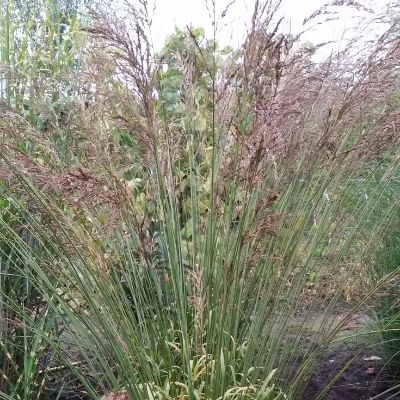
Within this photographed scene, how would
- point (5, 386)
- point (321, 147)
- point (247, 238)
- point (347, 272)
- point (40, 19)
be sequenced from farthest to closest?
1. point (40, 19)
2. point (5, 386)
3. point (347, 272)
4. point (321, 147)
5. point (247, 238)

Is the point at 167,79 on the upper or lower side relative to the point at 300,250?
upper

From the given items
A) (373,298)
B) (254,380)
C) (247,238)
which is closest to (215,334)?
(254,380)

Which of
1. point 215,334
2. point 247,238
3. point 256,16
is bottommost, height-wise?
point 215,334

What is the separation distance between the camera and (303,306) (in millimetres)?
2363

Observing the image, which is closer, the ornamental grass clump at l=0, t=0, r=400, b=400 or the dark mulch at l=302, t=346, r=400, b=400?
the ornamental grass clump at l=0, t=0, r=400, b=400

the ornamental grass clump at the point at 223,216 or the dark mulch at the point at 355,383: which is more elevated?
the ornamental grass clump at the point at 223,216

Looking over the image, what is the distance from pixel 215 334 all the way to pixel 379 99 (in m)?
1.01

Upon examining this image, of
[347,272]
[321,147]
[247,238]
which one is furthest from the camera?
[347,272]

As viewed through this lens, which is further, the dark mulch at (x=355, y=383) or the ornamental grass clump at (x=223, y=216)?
the dark mulch at (x=355, y=383)

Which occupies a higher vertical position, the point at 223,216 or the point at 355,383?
the point at 223,216

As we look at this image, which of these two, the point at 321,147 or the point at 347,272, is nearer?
the point at 321,147

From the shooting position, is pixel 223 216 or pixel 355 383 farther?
pixel 355 383

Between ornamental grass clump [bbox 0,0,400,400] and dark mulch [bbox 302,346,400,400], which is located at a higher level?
ornamental grass clump [bbox 0,0,400,400]

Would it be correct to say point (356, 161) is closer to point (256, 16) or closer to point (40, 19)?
point (256, 16)
